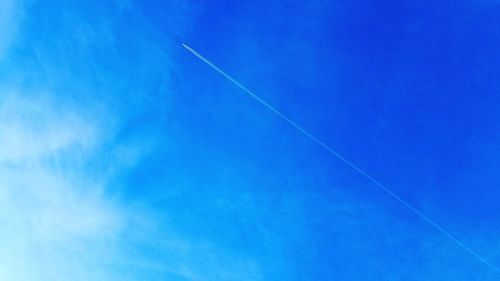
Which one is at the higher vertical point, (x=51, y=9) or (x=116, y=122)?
(x=51, y=9)

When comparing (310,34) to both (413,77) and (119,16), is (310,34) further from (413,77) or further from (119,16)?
(119,16)

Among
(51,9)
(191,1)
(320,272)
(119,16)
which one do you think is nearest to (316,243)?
(320,272)

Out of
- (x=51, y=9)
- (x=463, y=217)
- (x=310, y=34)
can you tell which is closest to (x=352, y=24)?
(x=310, y=34)

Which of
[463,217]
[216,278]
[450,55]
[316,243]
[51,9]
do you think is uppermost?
[450,55]

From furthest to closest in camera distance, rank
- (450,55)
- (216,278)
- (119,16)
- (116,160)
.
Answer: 1. (216,278)
2. (116,160)
3. (119,16)
4. (450,55)

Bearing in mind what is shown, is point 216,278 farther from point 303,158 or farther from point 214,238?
point 303,158

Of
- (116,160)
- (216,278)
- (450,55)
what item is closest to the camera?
(450,55)

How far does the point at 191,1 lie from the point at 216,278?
3.32m

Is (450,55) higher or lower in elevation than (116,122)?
higher

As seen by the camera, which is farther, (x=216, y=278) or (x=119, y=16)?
(x=216, y=278)

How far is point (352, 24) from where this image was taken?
14.1 feet

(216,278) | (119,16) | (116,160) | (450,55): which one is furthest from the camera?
(216,278)

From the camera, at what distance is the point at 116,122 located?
4.75 metres

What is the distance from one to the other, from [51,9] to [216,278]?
12.0ft
